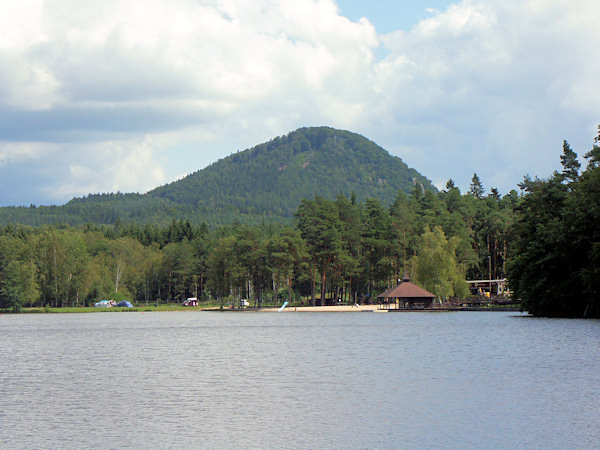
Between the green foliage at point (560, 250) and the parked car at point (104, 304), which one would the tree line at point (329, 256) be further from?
the green foliage at point (560, 250)

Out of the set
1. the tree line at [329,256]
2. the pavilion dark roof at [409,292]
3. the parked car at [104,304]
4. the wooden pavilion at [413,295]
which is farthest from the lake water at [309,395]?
the parked car at [104,304]

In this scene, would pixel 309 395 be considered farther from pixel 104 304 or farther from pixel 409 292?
pixel 104 304

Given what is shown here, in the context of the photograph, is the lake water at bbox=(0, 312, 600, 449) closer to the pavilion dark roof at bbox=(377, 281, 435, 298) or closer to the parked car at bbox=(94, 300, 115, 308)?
the pavilion dark roof at bbox=(377, 281, 435, 298)

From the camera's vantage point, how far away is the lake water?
17781 mm

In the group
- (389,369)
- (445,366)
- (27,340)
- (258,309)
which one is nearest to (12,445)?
(389,369)

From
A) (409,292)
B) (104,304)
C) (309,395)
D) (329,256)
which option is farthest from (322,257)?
(309,395)

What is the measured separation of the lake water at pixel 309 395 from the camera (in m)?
17.8

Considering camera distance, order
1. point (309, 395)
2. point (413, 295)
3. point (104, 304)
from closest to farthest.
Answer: point (309, 395) → point (413, 295) → point (104, 304)

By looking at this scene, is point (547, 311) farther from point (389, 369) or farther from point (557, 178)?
point (389, 369)

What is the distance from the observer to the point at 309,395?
2459 centimetres

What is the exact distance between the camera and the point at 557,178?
73562 mm

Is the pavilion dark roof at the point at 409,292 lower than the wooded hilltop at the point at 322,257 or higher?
lower

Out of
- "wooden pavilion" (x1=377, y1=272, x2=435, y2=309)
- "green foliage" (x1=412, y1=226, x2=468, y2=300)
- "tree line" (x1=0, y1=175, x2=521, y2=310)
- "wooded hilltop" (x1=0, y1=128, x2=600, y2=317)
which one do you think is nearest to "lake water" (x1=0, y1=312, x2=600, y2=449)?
"wooded hilltop" (x1=0, y1=128, x2=600, y2=317)

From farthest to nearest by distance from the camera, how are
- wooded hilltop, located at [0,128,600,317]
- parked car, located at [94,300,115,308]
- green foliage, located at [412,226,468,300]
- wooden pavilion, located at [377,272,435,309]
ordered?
1. parked car, located at [94,300,115,308]
2. wooded hilltop, located at [0,128,600,317]
3. green foliage, located at [412,226,468,300]
4. wooden pavilion, located at [377,272,435,309]
